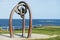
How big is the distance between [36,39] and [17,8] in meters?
4.30

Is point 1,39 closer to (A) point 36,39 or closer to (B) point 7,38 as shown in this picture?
(B) point 7,38

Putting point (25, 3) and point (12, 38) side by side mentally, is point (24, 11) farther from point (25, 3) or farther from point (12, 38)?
point (12, 38)

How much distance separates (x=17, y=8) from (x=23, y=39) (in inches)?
149

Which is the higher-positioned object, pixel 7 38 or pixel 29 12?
pixel 29 12

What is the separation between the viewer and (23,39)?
25328 mm

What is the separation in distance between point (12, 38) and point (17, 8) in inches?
127

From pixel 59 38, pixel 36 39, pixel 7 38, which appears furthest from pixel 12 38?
pixel 59 38

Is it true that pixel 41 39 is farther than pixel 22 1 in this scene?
No

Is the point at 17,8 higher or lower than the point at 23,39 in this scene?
higher

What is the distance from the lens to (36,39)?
2505 cm

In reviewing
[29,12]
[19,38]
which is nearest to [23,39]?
[19,38]

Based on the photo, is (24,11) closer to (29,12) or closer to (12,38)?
(29,12)

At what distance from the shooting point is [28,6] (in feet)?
88.6

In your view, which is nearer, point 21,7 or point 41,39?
point 41,39
